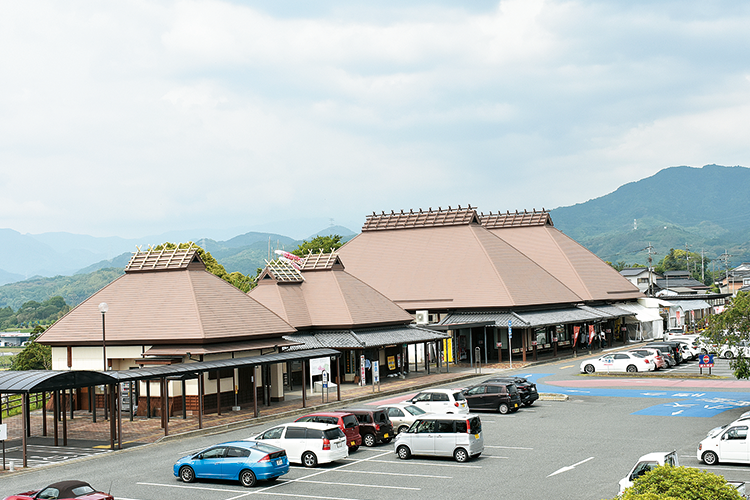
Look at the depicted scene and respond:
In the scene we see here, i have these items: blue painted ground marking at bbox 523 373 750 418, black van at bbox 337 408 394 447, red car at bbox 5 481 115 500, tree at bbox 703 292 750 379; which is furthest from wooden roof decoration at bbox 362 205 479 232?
red car at bbox 5 481 115 500

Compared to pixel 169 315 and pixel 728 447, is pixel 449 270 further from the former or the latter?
pixel 728 447

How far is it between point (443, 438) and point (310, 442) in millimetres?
5086

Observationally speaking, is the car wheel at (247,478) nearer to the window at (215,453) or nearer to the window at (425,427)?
the window at (215,453)

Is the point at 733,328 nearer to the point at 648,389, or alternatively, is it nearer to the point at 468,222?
the point at 648,389

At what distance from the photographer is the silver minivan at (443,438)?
91.5 feet

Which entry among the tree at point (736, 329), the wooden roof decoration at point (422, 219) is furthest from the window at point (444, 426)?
the wooden roof decoration at point (422, 219)

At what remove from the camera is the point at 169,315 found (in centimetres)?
4406

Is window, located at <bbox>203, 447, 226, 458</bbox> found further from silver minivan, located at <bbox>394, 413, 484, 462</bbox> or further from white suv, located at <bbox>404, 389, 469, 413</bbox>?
white suv, located at <bbox>404, 389, 469, 413</bbox>

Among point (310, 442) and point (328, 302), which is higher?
point (328, 302)

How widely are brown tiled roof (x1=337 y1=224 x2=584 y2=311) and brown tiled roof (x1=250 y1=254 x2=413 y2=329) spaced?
1272 cm

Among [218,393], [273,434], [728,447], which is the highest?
[218,393]

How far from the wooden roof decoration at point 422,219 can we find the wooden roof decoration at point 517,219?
14.7 metres

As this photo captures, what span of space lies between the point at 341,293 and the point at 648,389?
23.9 metres

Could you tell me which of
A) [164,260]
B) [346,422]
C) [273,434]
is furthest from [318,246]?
[273,434]
